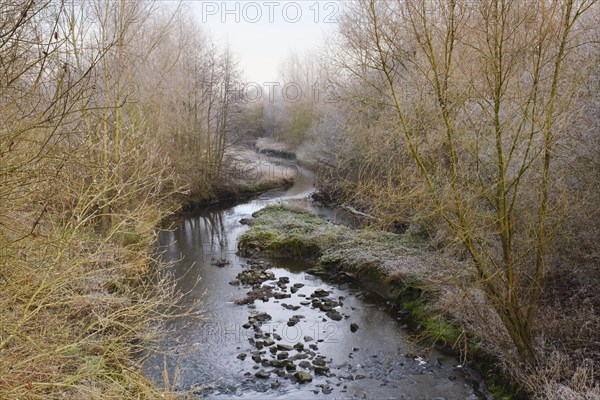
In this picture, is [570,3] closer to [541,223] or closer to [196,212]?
[541,223]

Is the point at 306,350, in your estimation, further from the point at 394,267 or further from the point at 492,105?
the point at 492,105

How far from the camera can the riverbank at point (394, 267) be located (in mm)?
8466

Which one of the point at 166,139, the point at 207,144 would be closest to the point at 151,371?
the point at 166,139

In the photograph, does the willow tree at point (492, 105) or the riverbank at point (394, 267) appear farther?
the riverbank at point (394, 267)

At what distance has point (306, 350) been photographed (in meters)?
9.36

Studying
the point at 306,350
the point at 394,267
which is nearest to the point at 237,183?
the point at 394,267

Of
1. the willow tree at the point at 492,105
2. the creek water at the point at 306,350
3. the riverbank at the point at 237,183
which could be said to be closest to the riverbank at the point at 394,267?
the creek water at the point at 306,350

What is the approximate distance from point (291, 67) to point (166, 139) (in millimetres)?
31034

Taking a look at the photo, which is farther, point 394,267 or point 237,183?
point 237,183

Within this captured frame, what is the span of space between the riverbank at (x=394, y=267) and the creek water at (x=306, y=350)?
0.39 m

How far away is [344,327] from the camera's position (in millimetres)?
10477

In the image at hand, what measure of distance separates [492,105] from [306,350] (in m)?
5.67

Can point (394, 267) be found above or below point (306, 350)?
above

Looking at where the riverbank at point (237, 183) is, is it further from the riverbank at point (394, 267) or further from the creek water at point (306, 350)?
the creek water at point (306, 350)
